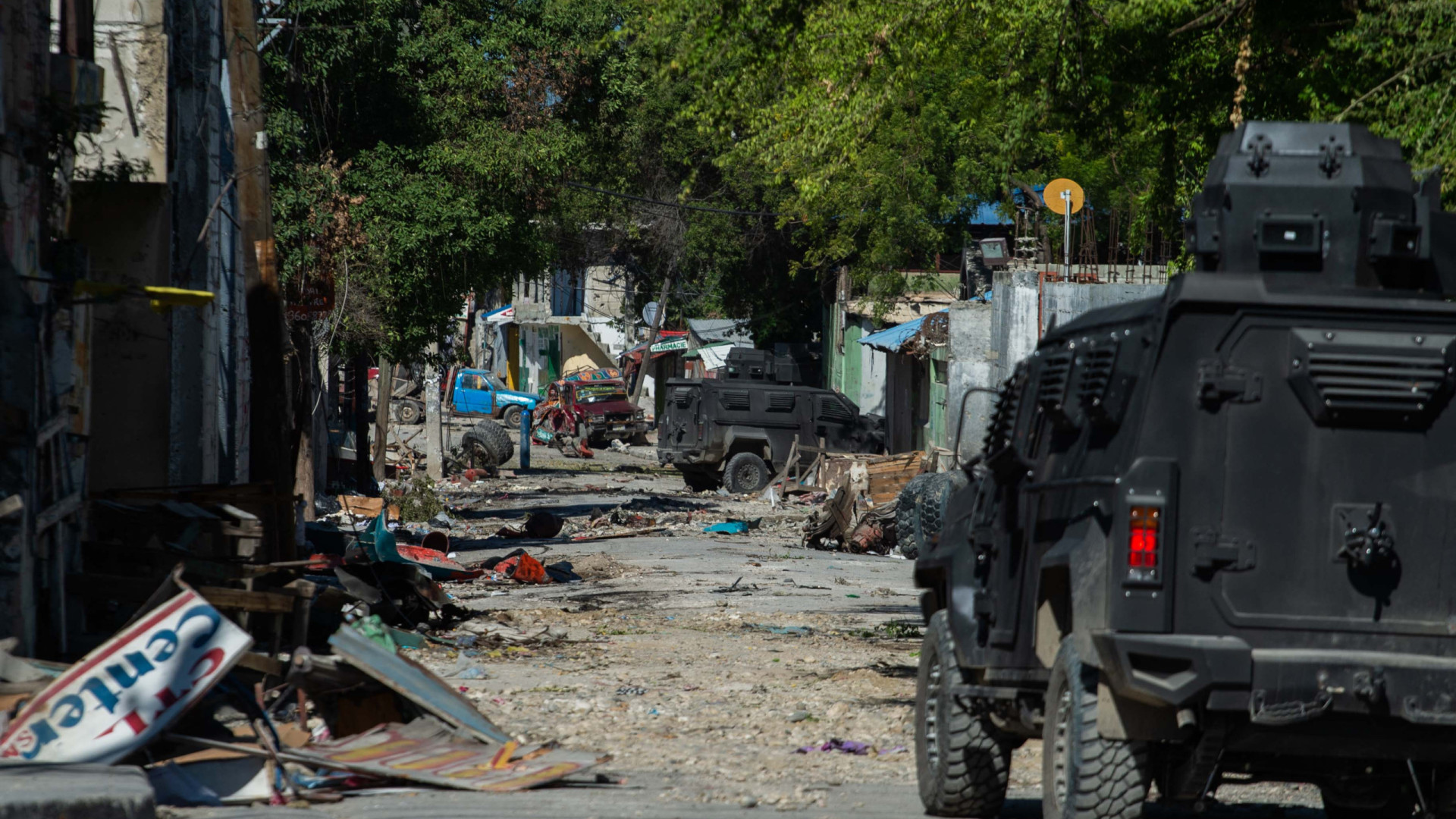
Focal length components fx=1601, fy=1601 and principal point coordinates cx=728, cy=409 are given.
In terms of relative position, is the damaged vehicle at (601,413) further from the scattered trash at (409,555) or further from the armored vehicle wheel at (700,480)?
the scattered trash at (409,555)

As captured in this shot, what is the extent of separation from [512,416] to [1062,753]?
145 feet

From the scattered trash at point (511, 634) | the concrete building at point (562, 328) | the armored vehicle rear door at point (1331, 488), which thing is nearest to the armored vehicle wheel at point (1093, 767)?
the armored vehicle rear door at point (1331, 488)

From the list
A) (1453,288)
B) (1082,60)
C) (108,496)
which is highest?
(1082,60)

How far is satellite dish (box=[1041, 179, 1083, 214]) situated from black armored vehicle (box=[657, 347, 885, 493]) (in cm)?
963

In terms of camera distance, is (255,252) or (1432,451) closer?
(1432,451)

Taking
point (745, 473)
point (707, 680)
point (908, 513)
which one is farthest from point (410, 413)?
point (707, 680)

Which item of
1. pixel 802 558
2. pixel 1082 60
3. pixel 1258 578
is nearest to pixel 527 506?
pixel 802 558

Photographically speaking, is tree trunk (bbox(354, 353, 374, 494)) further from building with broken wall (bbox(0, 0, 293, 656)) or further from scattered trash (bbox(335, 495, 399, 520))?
building with broken wall (bbox(0, 0, 293, 656))

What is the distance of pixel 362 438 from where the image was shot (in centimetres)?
2502

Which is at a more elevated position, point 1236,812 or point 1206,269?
point 1206,269

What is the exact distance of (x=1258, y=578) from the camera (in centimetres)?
522

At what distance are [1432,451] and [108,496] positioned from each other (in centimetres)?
839

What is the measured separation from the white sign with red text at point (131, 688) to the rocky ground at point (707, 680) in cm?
45

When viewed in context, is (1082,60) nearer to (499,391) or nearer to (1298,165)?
(1298,165)
